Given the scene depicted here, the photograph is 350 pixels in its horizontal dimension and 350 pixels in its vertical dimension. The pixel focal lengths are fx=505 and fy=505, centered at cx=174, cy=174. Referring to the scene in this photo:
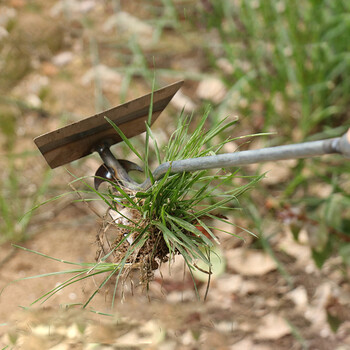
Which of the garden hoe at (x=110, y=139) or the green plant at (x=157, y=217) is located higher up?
the garden hoe at (x=110, y=139)

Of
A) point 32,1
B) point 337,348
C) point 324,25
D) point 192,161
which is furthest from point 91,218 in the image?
point 32,1

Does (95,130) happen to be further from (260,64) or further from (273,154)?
(260,64)

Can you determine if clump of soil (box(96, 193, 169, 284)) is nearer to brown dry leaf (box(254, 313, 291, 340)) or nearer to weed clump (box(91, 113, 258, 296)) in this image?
weed clump (box(91, 113, 258, 296))

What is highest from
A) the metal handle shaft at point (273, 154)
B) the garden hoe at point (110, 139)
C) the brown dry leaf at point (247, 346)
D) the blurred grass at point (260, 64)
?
the blurred grass at point (260, 64)

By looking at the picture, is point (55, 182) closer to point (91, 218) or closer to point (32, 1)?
point (91, 218)

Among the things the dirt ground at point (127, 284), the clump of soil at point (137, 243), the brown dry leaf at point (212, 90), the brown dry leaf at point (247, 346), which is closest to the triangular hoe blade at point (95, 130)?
the clump of soil at point (137, 243)

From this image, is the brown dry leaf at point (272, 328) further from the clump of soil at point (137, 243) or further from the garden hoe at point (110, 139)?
the garden hoe at point (110, 139)

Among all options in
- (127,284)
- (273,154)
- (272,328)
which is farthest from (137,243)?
(272,328)
